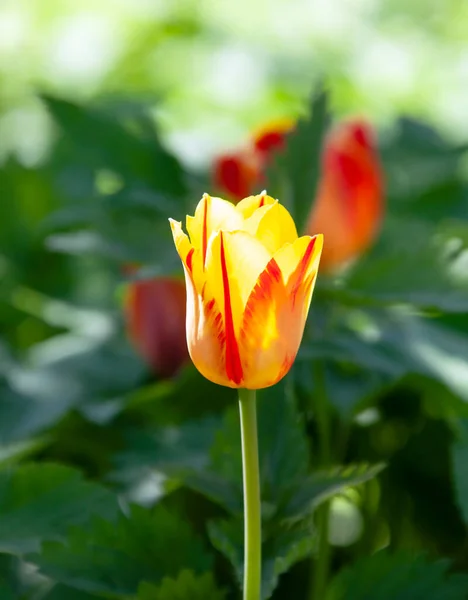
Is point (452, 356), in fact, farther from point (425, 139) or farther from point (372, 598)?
point (425, 139)

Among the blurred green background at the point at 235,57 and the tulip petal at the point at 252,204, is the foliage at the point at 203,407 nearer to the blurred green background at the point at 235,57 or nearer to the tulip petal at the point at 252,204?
the tulip petal at the point at 252,204

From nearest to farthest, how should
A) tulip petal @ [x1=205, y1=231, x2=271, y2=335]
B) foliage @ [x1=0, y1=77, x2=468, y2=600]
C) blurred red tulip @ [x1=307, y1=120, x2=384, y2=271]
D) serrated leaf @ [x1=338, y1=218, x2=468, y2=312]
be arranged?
1. tulip petal @ [x1=205, y1=231, x2=271, y2=335]
2. foliage @ [x1=0, y1=77, x2=468, y2=600]
3. serrated leaf @ [x1=338, y1=218, x2=468, y2=312]
4. blurred red tulip @ [x1=307, y1=120, x2=384, y2=271]

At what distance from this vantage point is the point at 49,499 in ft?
1.57

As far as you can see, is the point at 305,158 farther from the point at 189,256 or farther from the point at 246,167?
the point at 189,256

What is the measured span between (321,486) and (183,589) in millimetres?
82

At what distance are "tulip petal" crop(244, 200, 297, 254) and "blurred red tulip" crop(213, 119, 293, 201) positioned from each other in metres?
0.37

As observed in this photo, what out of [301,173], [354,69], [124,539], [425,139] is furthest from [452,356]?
[354,69]

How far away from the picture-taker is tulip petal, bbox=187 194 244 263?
359 mm

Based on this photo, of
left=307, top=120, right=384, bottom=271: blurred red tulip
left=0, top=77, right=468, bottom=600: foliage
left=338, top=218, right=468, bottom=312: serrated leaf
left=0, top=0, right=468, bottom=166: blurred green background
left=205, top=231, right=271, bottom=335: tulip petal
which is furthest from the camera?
left=0, top=0, right=468, bottom=166: blurred green background

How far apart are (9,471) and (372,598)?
204mm

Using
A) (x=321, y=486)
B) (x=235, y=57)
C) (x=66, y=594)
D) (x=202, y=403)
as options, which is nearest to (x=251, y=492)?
(x=321, y=486)

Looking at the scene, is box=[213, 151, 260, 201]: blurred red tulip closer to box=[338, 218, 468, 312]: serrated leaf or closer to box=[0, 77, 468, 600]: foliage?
box=[0, 77, 468, 600]: foliage

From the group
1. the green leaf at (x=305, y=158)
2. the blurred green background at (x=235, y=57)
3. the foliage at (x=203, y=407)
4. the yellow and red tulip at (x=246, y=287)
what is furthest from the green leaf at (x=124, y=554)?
the blurred green background at (x=235, y=57)

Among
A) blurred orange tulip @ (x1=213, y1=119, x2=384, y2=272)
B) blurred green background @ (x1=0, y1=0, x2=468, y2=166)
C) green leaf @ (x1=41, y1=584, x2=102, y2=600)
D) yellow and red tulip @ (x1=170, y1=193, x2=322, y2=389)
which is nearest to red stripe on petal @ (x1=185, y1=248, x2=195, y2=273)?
yellow and red tulip @ (x1=170, y1=193, x2=322, y2=389)
